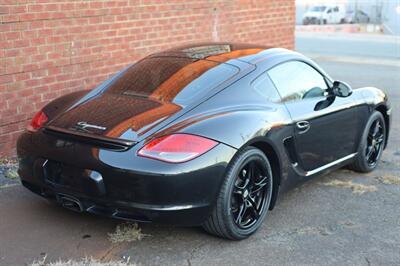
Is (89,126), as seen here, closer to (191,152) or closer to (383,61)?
(191,152)

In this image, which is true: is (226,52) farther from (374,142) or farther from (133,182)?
(374,142)

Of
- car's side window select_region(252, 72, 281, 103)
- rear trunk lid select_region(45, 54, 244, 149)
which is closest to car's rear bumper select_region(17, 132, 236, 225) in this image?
rear trunk lid select_region(45, 54, 244, 149)

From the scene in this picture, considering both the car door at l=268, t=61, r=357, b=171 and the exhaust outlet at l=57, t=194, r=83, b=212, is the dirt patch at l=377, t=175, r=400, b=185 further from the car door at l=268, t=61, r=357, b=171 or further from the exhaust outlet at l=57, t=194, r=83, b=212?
the exhaust outlet at l=57, t=194, r=83, b=212

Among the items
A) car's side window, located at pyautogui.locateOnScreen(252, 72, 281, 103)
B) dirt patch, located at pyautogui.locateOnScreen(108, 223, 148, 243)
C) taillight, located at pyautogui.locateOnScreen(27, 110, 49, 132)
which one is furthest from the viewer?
car's side window, located at pyautogui.locateOnScreen(252, 72, 281, 103)

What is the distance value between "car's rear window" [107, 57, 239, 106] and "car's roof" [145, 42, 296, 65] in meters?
0.11

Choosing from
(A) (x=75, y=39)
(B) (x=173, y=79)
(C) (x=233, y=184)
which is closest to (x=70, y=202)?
(C) (x=233, y=184)

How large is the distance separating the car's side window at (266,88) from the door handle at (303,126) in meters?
0.26

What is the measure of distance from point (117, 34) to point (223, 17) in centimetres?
245

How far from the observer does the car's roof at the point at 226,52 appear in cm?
478

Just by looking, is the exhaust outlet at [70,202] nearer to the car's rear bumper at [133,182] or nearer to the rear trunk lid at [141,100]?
the car's rear bumper at [133,182]

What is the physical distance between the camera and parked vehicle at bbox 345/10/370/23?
47938mm

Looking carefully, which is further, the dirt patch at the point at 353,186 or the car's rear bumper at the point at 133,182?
the dirt patch at the point at 353,186

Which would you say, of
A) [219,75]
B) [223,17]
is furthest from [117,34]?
[219,75]

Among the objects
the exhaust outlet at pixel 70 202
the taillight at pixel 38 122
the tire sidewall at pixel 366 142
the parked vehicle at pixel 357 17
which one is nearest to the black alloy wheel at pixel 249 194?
the exhaust outlet at pixel 70 202
